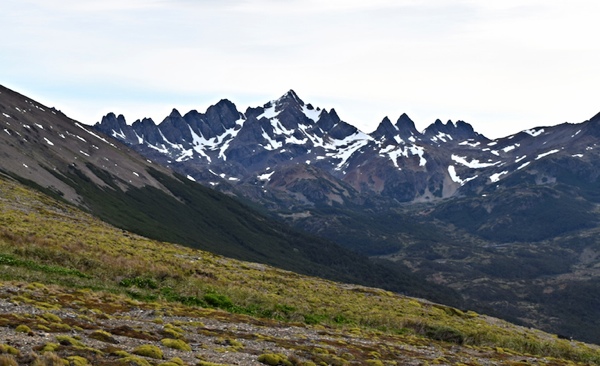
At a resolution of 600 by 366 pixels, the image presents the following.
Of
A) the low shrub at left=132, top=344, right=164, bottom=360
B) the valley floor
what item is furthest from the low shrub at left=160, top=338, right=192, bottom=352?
the low shrub at left=132, top=344, right=164, bottom=360

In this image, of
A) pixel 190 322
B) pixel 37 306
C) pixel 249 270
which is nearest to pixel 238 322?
pixel 190 322

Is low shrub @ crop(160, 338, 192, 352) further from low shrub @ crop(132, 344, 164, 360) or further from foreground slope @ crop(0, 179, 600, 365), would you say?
low shrub @ crop(132, 344, 164, 360)

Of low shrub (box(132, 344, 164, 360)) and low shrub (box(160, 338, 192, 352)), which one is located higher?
low shrub (box(132, 344, 164, 360))

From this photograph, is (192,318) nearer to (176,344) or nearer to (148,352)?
(176,344)

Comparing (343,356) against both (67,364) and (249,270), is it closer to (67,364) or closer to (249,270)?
(67,364)

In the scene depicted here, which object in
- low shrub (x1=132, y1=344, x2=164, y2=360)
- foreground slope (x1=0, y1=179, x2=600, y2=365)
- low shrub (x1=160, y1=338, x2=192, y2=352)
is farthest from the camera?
low shrub (x1=160, y1=338, x2=192, y2=352)

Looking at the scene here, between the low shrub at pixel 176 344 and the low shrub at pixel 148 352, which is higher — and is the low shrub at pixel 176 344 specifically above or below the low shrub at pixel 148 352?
below

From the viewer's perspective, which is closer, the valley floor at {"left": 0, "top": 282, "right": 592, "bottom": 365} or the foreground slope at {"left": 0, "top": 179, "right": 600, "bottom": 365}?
the valley floor at {"left": 0, "top": 282, "right": 592, "bottom": 365}

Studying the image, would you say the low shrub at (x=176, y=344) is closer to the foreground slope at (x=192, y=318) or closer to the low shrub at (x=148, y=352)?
the foreground slope at (x=192, y=318)

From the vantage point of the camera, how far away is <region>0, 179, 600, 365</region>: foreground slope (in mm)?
29681

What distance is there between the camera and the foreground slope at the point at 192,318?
29681 millimetres

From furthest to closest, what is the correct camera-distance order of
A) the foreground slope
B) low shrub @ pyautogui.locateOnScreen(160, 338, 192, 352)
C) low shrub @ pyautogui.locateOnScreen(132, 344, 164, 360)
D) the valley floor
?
1. low shrub @ pyautogui.locateOnScreen(160, 338, 192, 352)
2. the foreground slope
3. low shrub @ pyautogui.locateOnScreen(132, 344, 164, 360)
4. the valley floor

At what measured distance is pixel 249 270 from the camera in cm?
8375

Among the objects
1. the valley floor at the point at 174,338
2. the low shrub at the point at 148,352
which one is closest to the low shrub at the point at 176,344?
the valley floor at the point at 174,338
